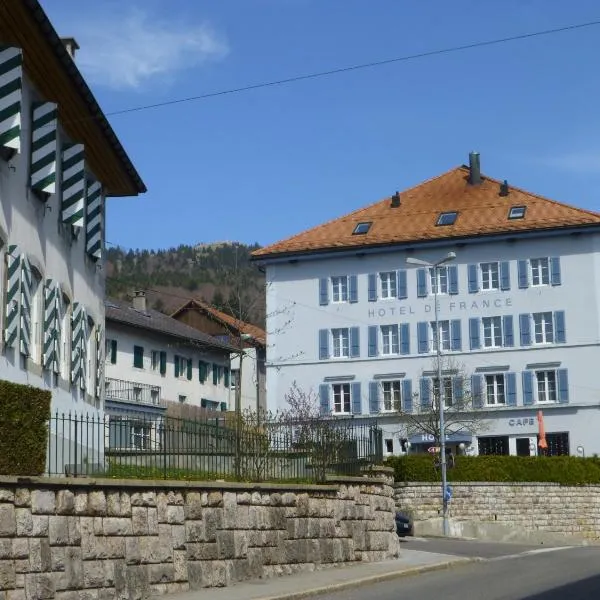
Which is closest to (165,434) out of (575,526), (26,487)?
(26,487)

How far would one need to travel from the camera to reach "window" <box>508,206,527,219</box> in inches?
2579

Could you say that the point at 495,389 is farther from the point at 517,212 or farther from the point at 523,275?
the point at 517,212

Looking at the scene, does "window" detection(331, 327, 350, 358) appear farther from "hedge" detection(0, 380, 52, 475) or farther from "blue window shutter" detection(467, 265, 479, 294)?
"hedge" detection(0, 380, 52, 475)

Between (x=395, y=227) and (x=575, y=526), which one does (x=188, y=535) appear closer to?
(x=575, y=526)

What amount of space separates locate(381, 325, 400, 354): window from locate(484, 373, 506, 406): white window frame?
210 inches

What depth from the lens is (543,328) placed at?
63188 mm

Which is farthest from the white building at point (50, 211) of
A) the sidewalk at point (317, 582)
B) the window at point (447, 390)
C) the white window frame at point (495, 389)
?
the white window frame at point (495, 389)

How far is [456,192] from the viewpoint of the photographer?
70438mm

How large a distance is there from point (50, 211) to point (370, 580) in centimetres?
926

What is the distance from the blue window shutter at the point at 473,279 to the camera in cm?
6469

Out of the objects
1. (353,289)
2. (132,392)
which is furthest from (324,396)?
(132,392)

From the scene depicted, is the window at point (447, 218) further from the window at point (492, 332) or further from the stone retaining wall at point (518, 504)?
the stone retaining wall at point (518, 504)

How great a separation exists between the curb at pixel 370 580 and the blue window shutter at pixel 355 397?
37476mm

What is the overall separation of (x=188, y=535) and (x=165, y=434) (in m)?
1.62
